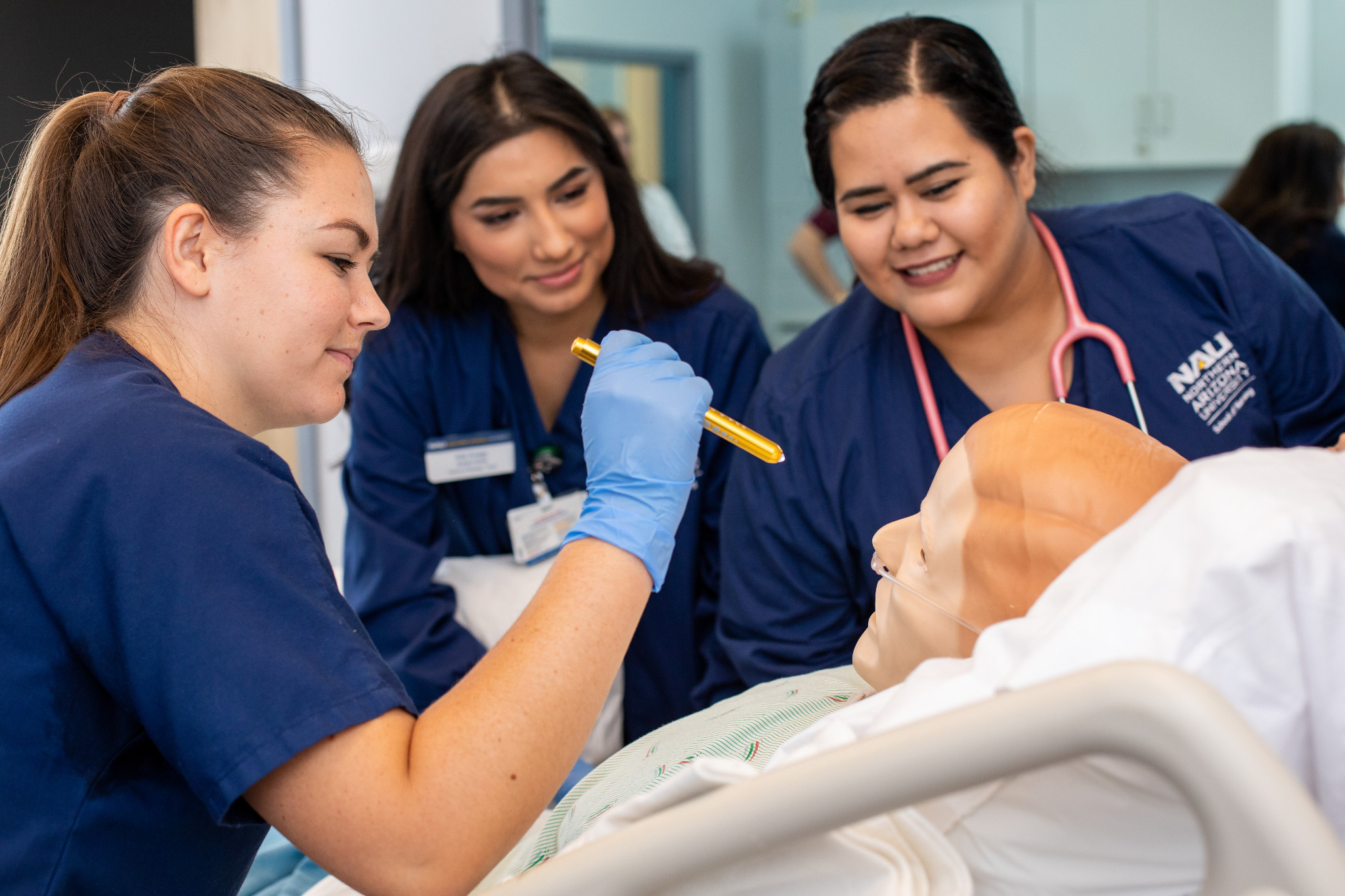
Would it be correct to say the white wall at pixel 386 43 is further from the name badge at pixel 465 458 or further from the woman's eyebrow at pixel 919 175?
the woman's eyebrow at pixel 919 175

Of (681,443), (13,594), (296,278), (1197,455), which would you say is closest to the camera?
(13,594)

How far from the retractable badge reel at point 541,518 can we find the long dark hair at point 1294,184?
92.5 inches

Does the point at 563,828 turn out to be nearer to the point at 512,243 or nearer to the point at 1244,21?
the point at 512,243

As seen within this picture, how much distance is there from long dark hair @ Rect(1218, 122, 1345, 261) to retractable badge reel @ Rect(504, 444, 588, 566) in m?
2.35

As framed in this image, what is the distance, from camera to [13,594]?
766mm

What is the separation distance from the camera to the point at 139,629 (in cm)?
73

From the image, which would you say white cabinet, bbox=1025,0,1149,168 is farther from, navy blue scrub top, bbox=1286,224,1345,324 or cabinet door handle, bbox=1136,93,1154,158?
navy blue scrub top, bbox=1286,224,1345,324

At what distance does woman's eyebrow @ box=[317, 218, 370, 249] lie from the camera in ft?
3.08

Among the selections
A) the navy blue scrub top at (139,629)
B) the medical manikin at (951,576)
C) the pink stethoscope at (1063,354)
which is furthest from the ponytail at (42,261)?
the pink stethoscope at (1063,354)

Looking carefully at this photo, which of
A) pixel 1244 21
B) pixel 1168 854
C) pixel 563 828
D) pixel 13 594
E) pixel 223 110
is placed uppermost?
pixel 1244 21

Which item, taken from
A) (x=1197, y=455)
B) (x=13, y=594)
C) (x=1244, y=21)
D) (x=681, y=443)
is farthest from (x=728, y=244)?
(x=13, y=594)

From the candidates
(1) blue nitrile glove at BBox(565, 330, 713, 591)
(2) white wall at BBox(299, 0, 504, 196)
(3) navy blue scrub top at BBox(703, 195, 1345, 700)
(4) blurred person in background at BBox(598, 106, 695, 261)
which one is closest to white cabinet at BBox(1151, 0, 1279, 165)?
(4) blurred person in background at BBox(598, 106, 695, 261)

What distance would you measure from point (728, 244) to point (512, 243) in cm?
329

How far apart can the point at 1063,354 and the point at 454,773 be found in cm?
99
